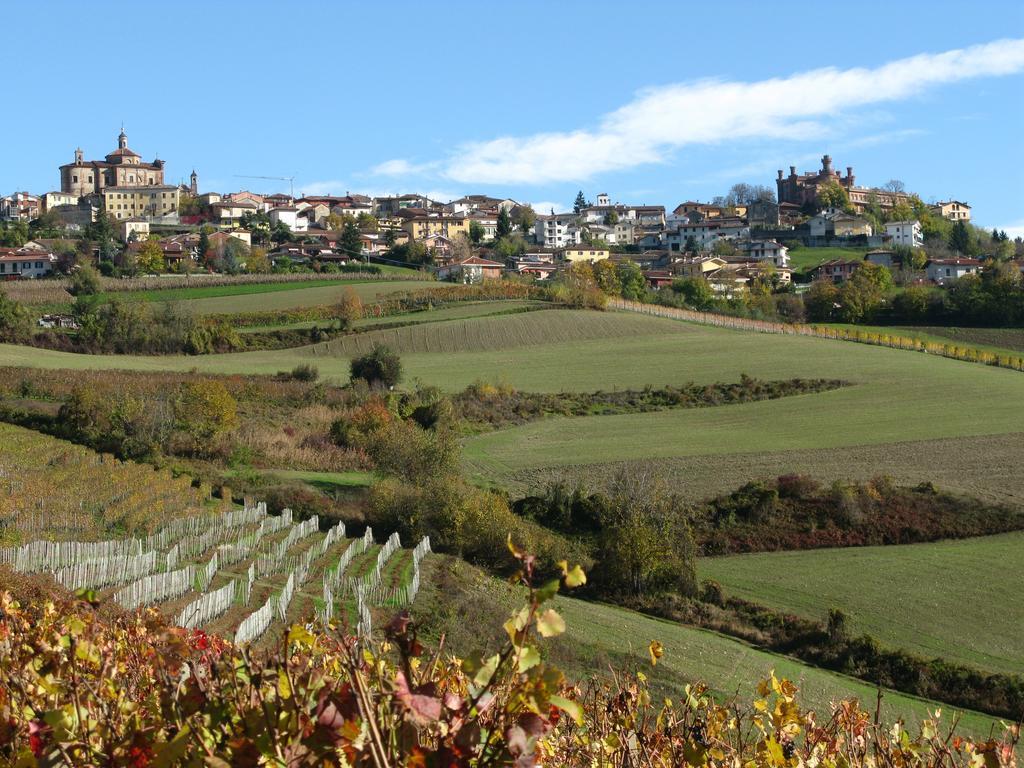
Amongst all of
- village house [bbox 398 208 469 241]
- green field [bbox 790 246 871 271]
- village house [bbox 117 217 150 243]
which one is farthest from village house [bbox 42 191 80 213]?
green field [bbox 790 246 871 271]

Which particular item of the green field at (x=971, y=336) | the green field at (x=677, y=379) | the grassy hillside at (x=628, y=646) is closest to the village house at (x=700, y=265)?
the green field at (x=971, y=336)

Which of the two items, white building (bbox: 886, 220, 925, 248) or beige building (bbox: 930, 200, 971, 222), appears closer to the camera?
white building (bbox: 886, 220, 925, 248)

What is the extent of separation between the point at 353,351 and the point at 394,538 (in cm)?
4265

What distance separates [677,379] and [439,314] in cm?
2617

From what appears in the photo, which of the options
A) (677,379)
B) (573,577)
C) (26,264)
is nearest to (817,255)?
(677,379)

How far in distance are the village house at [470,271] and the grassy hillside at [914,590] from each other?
74082 millimetres

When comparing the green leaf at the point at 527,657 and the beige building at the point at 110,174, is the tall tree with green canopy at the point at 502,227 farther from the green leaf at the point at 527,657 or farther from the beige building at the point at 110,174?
the green leaf at the point at 527,657

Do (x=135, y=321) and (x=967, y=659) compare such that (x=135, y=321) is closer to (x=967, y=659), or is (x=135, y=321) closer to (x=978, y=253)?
(x=967, y=659)

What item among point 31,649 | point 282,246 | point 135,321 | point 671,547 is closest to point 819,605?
point 671,547

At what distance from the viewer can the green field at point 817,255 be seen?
132 meters

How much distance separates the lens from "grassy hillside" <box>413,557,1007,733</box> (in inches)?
785

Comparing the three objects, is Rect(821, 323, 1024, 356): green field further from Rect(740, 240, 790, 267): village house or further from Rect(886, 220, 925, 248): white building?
Rect(886, 220, 925, 248): white building

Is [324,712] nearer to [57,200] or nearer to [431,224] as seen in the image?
[431,224]

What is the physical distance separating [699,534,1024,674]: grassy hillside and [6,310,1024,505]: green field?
7.42 meters
